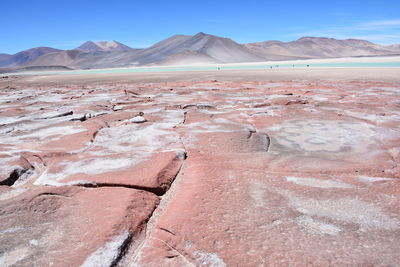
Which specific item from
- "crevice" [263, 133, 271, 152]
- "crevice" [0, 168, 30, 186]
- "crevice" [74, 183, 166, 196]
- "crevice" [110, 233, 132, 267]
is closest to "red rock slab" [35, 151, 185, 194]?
"crevice" [74, 183, 166, 196]

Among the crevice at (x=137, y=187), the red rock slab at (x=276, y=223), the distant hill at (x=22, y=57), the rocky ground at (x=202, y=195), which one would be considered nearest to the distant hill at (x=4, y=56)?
the distant hill at (x=22, y=57)

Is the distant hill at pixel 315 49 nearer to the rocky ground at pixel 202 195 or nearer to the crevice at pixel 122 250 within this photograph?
the rocky ground at pixel 202 195

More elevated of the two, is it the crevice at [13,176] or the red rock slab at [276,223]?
the crevice at [13,176]

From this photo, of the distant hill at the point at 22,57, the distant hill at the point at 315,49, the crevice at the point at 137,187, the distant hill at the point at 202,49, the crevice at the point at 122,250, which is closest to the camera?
the crevice at the point at 122,250

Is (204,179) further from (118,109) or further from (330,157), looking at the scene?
(118,109)

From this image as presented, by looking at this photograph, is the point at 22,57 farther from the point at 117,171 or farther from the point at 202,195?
the point at 202,195

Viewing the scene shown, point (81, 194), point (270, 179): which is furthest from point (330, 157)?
point (81, 194)

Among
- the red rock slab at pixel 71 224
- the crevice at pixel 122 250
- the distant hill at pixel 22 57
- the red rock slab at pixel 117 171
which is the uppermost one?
the distant hill at pixel 22 57
